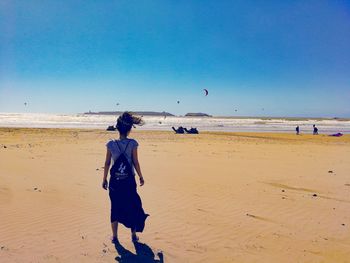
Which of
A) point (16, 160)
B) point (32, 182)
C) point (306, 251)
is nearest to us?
point (306, 251)

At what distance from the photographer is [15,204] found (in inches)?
344

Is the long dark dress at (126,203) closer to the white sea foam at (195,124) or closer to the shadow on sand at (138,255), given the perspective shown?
the shadow on sand at (138,255)

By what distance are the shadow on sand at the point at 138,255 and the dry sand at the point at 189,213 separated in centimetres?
3

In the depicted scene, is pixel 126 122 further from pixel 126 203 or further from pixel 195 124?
pixel 195 124

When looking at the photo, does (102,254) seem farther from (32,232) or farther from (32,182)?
(32,182)

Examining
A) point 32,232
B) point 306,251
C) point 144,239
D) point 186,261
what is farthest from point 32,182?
point 306,251

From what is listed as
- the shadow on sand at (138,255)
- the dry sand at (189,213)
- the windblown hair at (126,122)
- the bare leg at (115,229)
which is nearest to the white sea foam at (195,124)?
the dry sand at (189,213)

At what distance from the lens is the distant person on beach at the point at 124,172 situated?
586 centimetres

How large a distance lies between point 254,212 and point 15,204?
5.34 meters

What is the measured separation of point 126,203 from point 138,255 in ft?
2.61

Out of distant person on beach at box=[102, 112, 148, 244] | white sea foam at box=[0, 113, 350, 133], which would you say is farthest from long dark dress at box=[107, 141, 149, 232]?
white sea foam at box=[0, 113, 350, 133]

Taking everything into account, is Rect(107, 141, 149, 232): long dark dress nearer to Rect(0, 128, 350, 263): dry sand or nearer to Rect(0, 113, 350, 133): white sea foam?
Rect(0, 128, 350, 263): dry sand

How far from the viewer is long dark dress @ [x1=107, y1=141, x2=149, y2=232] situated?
5.93 m

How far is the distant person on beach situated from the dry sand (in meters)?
0.58
